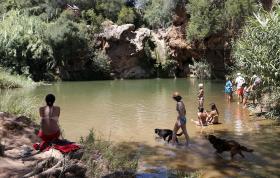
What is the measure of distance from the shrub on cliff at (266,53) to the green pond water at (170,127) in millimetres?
1306

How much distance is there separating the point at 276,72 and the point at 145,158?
6357 millimetres

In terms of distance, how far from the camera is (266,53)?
47.1 feet

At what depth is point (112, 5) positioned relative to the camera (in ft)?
145

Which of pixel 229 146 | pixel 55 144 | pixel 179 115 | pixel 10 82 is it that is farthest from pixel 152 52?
pixel 55 144

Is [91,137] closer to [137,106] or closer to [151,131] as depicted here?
[151,131]

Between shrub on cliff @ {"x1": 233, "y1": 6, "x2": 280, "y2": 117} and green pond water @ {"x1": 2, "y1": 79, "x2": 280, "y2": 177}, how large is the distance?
1.31 metres

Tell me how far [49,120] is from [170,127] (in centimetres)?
700

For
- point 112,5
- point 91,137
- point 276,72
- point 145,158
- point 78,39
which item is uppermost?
point 112,5

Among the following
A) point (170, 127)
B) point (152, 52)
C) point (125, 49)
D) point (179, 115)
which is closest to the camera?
point (179, 115)

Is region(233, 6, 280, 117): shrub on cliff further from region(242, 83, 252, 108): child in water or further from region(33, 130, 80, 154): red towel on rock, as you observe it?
region(33, 130, 80, 154): red towel on rock

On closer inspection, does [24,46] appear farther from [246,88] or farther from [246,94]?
[246,94]

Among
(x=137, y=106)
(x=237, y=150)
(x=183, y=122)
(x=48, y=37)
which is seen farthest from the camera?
(x=48, y=37)

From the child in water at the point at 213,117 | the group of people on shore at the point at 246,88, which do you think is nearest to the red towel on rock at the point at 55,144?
the child in water at the point at 213,117

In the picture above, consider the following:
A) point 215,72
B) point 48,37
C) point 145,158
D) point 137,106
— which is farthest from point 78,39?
point 145,158
